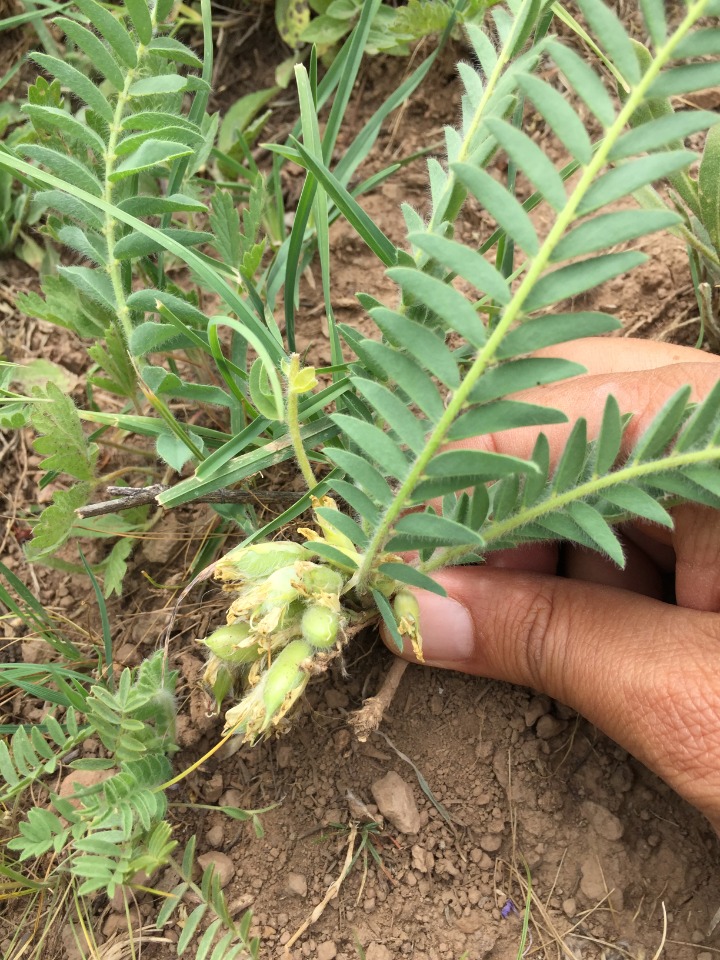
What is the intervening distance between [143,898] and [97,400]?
5.76 feet

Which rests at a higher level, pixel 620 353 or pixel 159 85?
pixel 159 85

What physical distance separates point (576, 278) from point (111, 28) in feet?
4.68

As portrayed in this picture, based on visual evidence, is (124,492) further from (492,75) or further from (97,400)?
(492,75)

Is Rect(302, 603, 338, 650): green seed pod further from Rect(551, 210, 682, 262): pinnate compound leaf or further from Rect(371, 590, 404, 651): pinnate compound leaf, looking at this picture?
Rect(551, 210, 682, 262): pinnate compound leaf

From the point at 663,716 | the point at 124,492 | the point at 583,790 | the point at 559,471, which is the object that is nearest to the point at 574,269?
the point at 559,471

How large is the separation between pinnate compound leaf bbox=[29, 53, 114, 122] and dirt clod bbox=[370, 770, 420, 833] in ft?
6.90

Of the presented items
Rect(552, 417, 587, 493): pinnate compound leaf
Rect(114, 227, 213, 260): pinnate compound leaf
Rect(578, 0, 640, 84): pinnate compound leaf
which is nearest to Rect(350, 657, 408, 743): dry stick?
Rect(552, 417, 587, 493): pinnate compound leaf

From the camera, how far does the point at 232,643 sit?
1.89 m

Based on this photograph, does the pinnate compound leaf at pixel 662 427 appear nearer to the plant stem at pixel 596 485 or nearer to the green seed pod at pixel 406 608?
the plant stem at pixel 596 485

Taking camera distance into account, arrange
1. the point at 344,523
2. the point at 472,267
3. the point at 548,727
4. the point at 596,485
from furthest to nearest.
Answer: the point at 548,727
the point at 344,523
the point at 596,485
the point at 472,267

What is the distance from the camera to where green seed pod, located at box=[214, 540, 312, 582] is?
1.80 meters

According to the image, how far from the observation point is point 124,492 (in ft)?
7.06

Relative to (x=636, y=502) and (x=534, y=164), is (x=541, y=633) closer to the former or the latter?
(x=636, y=502)

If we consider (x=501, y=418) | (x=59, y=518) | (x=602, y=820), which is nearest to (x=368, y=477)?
(x=501, y=418)
